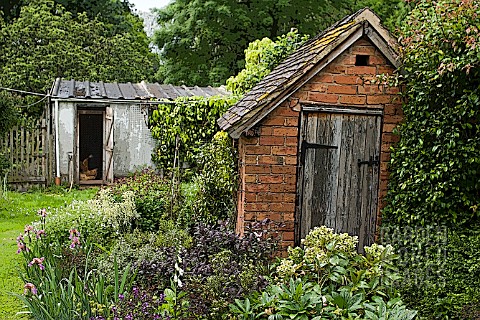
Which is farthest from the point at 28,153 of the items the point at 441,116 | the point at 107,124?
the point at 441,116

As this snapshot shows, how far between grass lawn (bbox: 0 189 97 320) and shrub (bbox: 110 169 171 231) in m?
1.20

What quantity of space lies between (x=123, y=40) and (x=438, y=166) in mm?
19670

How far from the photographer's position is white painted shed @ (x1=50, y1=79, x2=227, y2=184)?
46.6 ft

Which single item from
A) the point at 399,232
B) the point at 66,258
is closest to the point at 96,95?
the point at 66,258

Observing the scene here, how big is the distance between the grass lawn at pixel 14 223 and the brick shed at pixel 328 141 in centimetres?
311

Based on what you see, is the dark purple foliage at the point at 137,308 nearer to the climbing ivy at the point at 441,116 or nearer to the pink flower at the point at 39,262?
the pink flower at the point at 39,262

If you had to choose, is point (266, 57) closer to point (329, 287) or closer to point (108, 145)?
point (329, 287)

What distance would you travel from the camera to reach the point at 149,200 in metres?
8.92

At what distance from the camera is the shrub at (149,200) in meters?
→ 8.55

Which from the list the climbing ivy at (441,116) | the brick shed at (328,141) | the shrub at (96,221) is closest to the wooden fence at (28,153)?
the shrub at (96,221)

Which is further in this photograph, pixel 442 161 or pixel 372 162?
pixel 372 162

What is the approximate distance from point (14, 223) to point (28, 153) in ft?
13.7

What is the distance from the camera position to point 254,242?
584 cm

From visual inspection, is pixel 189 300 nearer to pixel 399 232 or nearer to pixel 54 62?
pixel 399 232
